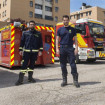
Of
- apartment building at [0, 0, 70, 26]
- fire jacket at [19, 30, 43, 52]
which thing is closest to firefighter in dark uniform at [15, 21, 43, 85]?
fire jacket at [19, 30, 43, 52]

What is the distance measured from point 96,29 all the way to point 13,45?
5609mm

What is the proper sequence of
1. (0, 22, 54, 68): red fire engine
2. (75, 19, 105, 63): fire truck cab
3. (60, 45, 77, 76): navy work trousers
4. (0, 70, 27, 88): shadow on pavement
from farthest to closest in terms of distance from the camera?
1. (75, 19, 105, 63): fire truck cab
2. (0, 22, 54, 68): red fire engine
3. (0, 70, 27, 88): shadow on pavement
4. (60, 45, 77, 76): navy work trousers

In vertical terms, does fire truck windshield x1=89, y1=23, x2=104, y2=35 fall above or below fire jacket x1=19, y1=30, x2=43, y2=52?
above

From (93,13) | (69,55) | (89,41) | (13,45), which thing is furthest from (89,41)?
(93,13)

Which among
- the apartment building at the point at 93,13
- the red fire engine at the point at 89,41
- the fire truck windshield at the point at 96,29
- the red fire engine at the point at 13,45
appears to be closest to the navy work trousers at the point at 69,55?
the red fire engine at the point at 13,45

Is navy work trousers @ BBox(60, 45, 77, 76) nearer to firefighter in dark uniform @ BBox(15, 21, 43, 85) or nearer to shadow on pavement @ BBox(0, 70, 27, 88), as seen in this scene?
firefighter in dark uniform @ BBox(15, 21, 43, 85)

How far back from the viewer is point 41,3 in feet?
160

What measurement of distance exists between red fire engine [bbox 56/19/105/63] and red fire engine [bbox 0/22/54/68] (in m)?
1.97

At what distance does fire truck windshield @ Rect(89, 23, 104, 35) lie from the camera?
412 inches

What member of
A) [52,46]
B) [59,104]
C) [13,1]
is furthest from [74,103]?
[13,1]

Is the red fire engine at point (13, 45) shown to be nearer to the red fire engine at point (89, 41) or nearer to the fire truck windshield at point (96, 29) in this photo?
the red fire engine at point (89, 41)

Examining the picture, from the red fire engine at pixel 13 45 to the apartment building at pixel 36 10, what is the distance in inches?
1370

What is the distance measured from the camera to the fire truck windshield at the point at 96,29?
10.5 m

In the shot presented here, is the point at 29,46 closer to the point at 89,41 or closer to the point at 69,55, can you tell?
the point at 69,55
